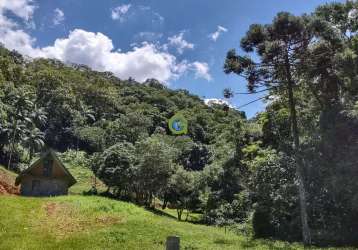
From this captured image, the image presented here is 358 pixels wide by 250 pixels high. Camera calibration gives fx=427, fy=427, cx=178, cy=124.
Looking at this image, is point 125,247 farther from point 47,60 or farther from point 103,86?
point 47,60

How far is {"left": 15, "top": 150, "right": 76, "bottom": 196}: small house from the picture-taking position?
47531 mm

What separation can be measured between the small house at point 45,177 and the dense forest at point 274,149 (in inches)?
258

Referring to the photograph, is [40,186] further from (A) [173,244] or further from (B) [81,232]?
(A) [173,244]

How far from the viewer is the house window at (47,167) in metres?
47.7

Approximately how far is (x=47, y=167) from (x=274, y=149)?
25.2 metres

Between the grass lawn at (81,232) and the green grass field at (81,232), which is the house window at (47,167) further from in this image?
the grass lawn at (81,232)

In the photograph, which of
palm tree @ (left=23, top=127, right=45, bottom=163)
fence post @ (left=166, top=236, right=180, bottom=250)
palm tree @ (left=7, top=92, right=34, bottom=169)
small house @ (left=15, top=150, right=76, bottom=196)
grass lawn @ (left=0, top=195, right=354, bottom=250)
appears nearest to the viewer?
fence post @ (left=166, top=236, right=180, bottom=250)

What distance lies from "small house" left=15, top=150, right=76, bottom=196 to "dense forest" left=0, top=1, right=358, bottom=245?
258 inches

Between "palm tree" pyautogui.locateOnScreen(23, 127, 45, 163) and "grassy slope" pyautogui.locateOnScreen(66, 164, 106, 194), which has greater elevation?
"palm tree" pyautogui.locateOnScreen(23, 127, 45, 163)

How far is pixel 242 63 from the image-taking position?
27703mm

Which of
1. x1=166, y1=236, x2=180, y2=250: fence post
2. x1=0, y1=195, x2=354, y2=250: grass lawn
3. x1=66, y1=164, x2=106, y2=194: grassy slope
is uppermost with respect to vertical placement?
x1=66, y1=164, x2=106, y2=194: grassy slope

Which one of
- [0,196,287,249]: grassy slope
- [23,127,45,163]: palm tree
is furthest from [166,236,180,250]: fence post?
[23,127,45,163]: palm tree

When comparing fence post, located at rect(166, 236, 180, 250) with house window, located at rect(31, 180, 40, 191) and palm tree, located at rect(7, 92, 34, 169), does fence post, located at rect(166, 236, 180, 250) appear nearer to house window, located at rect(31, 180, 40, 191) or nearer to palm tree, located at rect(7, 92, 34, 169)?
house window, located at rect(31, 180, 40, 191)

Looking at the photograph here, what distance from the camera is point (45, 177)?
47.8m
